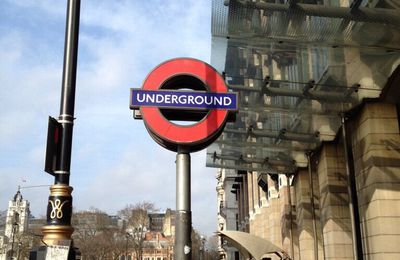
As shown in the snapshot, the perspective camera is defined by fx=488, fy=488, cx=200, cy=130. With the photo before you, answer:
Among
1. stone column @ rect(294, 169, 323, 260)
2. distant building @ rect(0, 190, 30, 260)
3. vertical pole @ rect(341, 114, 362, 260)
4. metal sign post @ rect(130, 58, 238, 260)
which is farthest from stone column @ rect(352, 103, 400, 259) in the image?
distant building @ rect(0, 190, 30, 260)

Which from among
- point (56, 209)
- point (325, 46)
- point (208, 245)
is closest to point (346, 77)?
point (325, 46)

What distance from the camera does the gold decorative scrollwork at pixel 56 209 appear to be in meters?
6.96

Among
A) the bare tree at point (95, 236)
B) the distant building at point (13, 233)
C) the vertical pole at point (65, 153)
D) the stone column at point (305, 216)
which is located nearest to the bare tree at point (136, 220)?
the bare tree at point (95, 236)

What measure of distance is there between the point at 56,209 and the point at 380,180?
31.4 ft

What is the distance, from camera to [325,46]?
11.6m

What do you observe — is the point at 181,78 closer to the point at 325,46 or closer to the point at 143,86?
the point at 143,86

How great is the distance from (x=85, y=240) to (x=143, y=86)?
8530 cm

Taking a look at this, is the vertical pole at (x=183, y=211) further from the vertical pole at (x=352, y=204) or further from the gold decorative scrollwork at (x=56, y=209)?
the vertical pole at (x=352, y=204)

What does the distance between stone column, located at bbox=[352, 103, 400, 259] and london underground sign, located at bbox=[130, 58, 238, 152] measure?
598 cm

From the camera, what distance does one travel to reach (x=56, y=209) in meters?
6.98

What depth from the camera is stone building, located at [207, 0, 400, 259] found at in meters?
10.6

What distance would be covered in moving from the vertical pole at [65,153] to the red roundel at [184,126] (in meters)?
2.38

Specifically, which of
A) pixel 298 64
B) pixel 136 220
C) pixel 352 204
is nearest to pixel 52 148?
pixel 298 64

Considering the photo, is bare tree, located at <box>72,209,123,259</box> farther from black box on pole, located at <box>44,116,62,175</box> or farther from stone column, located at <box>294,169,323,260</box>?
black box on pole, located at <box>44,116,62,175</box>
